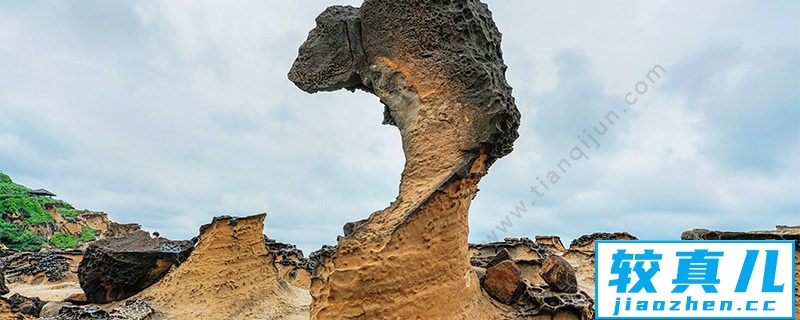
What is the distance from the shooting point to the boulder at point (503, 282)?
4.83 m

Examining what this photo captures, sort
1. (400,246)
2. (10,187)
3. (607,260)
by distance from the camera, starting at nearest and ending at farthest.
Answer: (400,246), (607,260), (10,187)

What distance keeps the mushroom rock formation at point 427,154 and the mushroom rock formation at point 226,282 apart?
3.61 meters

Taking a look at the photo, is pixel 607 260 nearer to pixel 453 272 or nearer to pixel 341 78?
pixel 453 272

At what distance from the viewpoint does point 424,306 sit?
12.4ft

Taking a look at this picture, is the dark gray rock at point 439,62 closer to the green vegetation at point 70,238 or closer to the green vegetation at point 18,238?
the green vegetation at point 18,238

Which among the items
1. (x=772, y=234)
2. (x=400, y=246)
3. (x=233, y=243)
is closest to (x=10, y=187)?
(x=233, y=243)

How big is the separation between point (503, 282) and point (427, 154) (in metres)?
1.89

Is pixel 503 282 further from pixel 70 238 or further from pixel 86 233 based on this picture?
pixel 86 233

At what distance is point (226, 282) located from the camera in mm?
7012

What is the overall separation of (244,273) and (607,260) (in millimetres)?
5554

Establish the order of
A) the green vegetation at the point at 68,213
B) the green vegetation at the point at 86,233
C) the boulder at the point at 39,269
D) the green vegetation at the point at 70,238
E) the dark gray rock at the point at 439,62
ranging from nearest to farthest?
the dark gray rock at the point at 439,62 → the boulder at the point at 39,269 → the green vegetation at the point at 70,238 → the green vegetation at the point at 86,233 → the green vegetation at the point at 68,213

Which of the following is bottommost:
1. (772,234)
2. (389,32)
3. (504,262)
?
(504,262)

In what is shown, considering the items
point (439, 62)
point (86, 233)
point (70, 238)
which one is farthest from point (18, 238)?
point (439, 62)

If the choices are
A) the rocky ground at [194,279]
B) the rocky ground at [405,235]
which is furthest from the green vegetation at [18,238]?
the rocky ground at [405,235]
